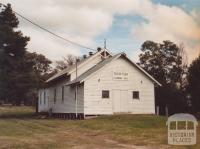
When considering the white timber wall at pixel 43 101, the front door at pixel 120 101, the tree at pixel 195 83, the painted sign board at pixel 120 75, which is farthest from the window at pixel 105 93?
the white timber wall at pixel 43 101

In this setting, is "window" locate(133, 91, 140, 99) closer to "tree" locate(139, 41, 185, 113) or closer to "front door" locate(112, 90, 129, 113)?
"front door" locate(112, 90, 129, 113)

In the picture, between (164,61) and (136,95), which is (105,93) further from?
(164,61)

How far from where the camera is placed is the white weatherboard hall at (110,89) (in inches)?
1710

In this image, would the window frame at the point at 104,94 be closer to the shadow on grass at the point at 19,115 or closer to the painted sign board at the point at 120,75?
the painted sign board at the point at 120,75

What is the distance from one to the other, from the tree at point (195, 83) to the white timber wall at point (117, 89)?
23.8ft

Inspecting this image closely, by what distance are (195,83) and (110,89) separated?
38.1 feet

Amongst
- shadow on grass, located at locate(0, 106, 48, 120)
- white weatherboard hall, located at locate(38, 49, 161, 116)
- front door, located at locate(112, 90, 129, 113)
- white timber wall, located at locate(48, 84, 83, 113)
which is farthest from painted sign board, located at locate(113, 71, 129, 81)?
shadow on grass, located at locate(0, 106, 48, 120)

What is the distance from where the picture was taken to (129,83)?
148 ft

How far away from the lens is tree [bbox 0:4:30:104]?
6788cm

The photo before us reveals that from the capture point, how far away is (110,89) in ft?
145

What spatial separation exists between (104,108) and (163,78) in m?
27.7

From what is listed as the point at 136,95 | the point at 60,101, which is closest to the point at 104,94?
the point at 136,95

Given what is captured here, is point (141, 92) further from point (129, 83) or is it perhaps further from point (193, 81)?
point (193, 81)

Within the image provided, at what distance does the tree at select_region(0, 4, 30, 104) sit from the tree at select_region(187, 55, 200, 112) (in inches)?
982
